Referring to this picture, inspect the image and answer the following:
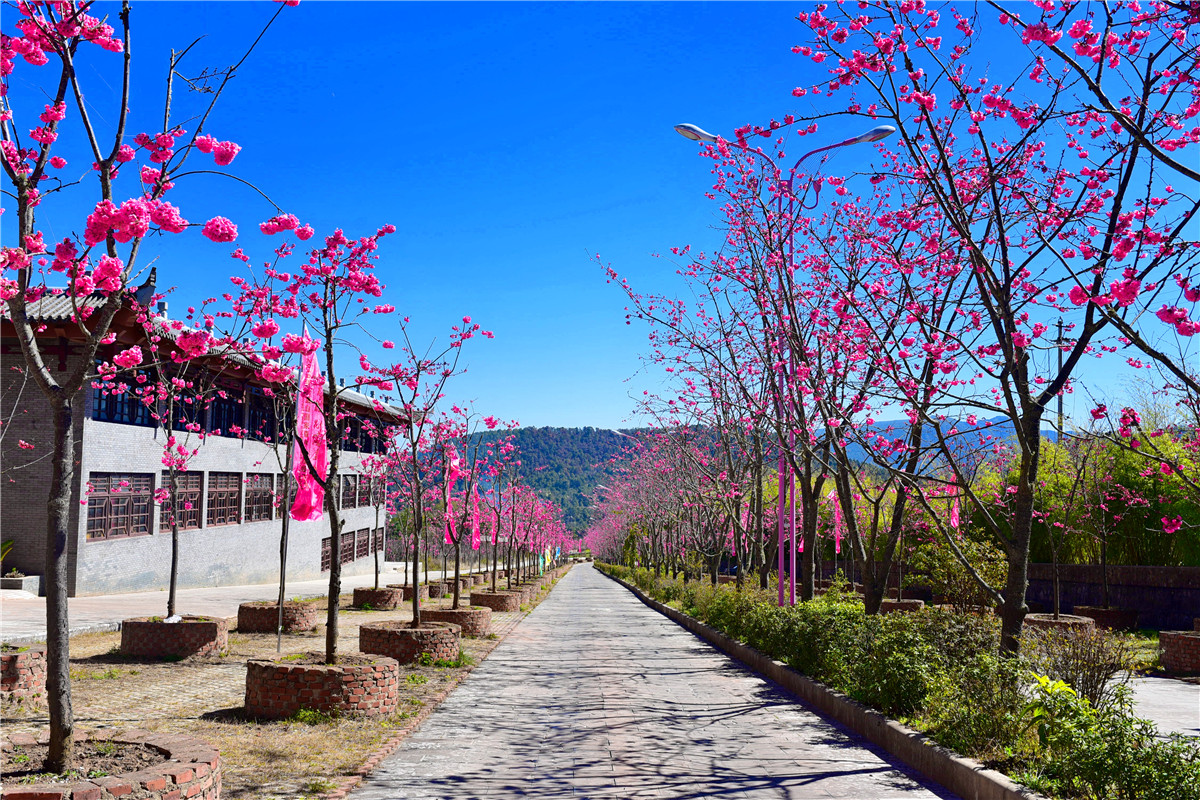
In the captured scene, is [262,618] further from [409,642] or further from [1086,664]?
[1086,664]

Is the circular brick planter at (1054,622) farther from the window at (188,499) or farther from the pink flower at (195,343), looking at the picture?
the window at (188,499)

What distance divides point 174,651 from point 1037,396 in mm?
12168

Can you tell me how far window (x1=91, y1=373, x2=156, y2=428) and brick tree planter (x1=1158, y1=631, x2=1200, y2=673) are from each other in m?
23.6

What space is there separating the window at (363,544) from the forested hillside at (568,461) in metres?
99.0

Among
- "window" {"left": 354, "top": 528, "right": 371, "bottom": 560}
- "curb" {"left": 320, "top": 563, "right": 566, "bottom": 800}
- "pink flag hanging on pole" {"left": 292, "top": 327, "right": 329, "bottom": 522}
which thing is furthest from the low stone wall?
"window" {"left": 354, "top": 528, "right": 371, "bottom": 560}

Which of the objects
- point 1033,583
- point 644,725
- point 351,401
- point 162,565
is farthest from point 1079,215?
point 351,401

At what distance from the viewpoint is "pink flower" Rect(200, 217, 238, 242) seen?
5.91 metres

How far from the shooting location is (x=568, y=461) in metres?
180

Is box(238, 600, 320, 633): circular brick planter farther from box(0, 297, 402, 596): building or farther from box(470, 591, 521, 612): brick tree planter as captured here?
box(470, 591, 521, 612): brick tree planter

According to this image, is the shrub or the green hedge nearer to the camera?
the green hedge

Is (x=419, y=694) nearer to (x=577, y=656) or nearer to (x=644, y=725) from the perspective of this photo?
(x=644, y=725)

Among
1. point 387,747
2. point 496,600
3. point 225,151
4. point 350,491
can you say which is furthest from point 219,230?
point 350,491

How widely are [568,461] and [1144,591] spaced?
15831 cm

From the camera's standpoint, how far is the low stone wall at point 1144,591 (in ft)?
73.6
